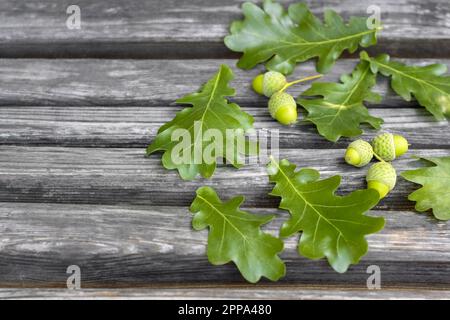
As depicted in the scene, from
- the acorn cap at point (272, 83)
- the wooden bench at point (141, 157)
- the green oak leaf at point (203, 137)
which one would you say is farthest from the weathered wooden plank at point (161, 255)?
the acorn cap at point (272, 83)

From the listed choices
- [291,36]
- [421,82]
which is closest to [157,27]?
[291,36]

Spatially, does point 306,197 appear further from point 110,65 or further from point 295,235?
point 110,65

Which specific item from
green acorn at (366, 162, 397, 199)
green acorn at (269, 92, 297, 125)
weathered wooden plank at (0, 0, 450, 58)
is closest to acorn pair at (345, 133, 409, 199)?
green acorn at (366, 162, 397, 199)

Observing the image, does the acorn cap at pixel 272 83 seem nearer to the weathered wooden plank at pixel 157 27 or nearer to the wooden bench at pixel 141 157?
the wooden bench at pixel 141 157

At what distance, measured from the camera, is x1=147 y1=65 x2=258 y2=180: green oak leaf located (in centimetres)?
112

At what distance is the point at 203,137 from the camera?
1155 millimetres

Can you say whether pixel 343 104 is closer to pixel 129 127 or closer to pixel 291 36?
pixel 291 36

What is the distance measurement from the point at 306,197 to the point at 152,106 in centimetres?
44

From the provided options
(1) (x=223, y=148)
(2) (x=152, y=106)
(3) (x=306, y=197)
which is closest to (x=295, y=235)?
(3) (x=306, y=197)

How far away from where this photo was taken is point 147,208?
1.09m

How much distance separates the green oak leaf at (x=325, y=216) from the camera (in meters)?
0.98

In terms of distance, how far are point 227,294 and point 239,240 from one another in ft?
0.42

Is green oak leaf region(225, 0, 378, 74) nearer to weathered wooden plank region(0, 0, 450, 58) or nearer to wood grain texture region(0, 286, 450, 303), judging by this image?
weathered wooden plank region(0, 0, 450, 58)

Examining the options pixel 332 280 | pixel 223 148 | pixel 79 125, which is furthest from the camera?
pixel 79 125
